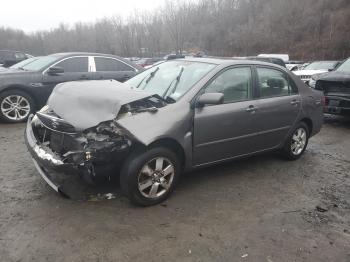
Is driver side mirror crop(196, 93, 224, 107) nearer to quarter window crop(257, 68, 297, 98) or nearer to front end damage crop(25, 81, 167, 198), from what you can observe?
front end damage crop(25, 81, 167, 198)

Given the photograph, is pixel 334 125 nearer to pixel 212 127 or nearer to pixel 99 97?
pixel 212 127

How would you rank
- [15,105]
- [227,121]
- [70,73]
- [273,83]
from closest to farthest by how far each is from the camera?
[227,121] < [273,83] < [15,105] < [70,73]

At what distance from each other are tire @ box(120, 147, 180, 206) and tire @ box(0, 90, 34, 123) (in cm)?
472

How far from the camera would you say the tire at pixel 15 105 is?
23.1 ft

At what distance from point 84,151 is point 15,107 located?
4.73m

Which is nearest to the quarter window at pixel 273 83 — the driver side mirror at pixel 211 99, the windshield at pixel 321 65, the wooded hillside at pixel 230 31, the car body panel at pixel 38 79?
the driver side mirror at pixel 211 99

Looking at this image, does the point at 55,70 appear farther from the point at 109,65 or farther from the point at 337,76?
the point at 337,76

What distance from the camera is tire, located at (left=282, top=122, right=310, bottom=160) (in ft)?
17.2

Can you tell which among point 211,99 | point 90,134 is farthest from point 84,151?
point 211,99

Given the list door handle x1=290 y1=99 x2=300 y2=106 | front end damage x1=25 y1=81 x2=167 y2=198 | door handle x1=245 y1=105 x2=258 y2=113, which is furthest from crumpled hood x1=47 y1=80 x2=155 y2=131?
door handle x1=290 y1=99 x2=300 y2=106

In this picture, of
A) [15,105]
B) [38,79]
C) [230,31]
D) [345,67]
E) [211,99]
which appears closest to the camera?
[211,99]

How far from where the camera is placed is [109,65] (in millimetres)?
8344

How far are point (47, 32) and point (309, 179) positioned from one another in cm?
7756

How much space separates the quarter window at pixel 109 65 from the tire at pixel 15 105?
1827 millimetres
